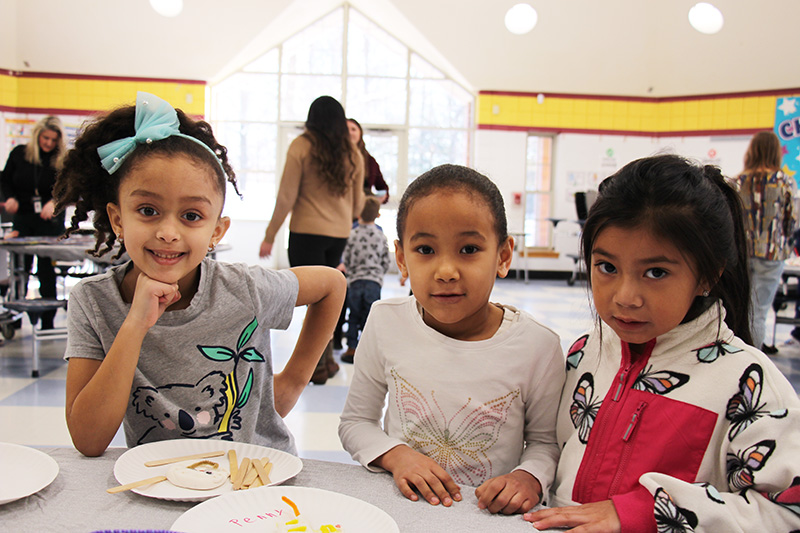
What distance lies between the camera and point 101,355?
1055 millimetres

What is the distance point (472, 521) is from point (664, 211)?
1.65ft

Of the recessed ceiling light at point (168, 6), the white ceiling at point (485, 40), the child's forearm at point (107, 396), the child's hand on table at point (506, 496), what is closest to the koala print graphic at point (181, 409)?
the child's forearm at point (107, 396)

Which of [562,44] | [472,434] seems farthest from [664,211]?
[562,44]

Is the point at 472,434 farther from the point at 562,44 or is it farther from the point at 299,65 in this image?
the point at 299,65

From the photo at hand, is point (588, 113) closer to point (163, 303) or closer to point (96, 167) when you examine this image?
point (96, 167)

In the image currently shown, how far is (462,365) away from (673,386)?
0.33 m

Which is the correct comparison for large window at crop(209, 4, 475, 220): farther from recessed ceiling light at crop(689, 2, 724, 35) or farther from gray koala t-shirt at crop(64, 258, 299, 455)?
gray koala t-shirt at crop(64, 258, 299, 455)

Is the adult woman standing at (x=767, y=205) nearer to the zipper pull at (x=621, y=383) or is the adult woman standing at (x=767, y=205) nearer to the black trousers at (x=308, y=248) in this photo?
the black trousers at (x=308, y=248)

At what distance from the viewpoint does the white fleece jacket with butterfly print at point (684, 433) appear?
0.73 m

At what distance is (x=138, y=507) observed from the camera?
737 millimetres

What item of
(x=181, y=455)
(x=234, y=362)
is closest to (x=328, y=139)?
(x=234, y=362)

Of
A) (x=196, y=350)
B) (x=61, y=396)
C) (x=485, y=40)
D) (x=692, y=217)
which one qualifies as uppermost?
(x=485, y=40)

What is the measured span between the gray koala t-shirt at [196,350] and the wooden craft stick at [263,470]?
288 mm

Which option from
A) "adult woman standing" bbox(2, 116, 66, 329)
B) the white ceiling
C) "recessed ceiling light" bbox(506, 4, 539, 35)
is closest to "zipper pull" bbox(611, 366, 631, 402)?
"adult woman standing" bbox(2, 116, 66, 329)
